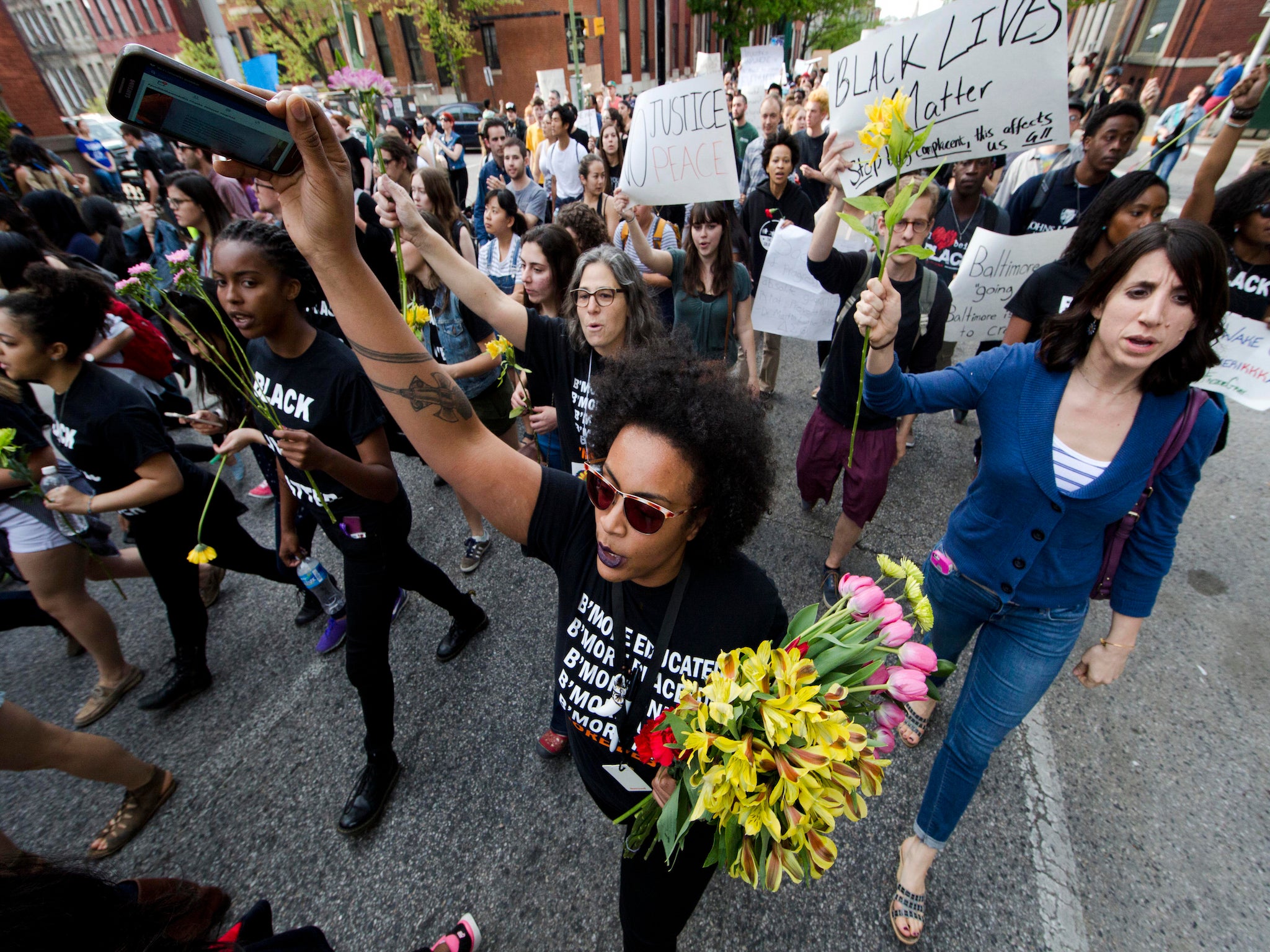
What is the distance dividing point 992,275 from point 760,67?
26.4ft

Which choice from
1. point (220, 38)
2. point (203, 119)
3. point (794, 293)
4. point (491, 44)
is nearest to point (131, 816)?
point (203, 119)

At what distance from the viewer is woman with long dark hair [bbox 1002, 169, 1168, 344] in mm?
2621

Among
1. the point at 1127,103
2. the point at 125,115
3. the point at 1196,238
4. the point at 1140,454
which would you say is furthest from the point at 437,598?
the point at 1127,103

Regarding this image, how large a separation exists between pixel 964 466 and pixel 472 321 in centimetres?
401

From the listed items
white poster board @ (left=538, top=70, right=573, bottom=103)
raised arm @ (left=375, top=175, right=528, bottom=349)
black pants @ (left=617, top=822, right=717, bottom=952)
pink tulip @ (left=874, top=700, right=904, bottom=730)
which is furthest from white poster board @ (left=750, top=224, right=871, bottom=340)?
white poster board @ (left=538, top=70, right=573, bottom=103)

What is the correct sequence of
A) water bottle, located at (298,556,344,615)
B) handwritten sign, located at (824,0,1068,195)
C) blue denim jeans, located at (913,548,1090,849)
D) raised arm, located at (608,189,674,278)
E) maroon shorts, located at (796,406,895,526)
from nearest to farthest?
blue denim jeans, located at (913,548,1090,849) < handwritten sign, located at (824,0,1068,195) < water bottle, located at (298,556,344,615) < maroon shorts, located at (796,406,895,526) < raised arm, located at (608,189,674,278)

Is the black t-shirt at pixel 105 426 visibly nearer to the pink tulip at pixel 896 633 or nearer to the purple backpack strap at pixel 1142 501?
the pink tulip at pixel 896 633

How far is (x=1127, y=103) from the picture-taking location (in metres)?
3.83

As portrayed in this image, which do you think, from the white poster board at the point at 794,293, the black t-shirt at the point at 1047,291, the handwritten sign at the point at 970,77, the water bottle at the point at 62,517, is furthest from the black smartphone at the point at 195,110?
the white poster board at the point at 794,293

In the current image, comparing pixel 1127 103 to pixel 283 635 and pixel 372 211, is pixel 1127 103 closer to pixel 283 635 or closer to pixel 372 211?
pixel 372 211

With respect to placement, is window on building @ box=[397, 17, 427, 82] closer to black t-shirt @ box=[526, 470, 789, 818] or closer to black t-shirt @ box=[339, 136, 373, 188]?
black t-shirt @ box=[339, 136, 373, 188]

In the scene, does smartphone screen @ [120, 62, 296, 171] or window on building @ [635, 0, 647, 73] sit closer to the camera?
smartphone screen @ [120, 62, 296, 171]

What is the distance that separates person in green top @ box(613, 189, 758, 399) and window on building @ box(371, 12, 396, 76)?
35.9 metres

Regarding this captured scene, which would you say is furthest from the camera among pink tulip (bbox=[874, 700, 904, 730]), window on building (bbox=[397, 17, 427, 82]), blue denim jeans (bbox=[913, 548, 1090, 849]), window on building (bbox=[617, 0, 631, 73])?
window on building (bbox=[617, 0, 631, 73])
